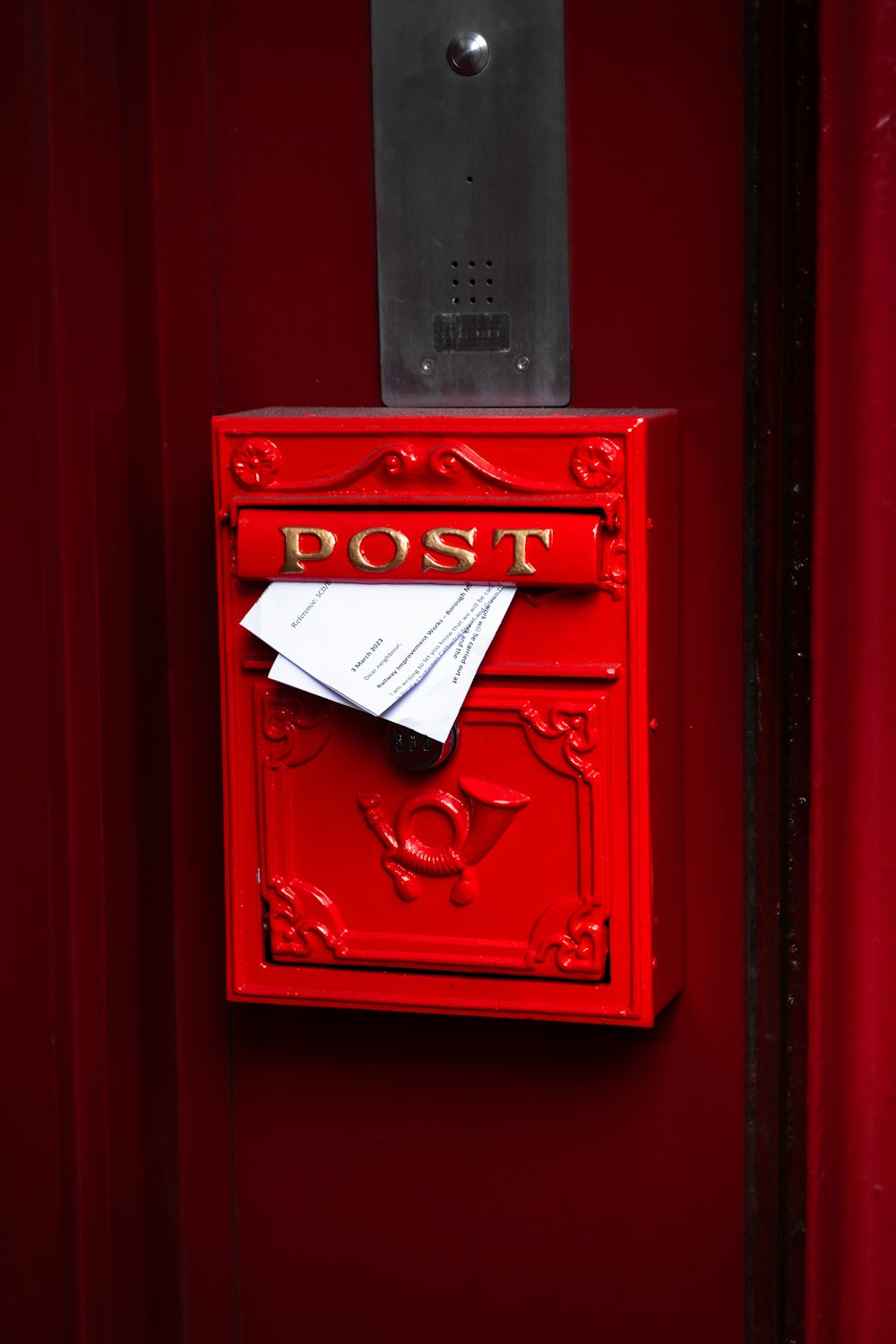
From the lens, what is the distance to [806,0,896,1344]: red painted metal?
46.8 inches

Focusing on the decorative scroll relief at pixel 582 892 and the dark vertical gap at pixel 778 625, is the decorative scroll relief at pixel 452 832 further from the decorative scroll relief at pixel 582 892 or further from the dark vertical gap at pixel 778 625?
the dark vertical gap at pixel 778 625

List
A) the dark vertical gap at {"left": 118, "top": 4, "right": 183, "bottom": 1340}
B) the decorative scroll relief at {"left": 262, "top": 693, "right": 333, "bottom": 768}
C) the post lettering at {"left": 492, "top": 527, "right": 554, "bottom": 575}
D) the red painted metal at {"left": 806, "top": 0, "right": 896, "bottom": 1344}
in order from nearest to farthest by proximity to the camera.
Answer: the red painted metal at {"left": 806, "top": 0, "right": 896, "bottom": 1344}
the post lettering at {"left": 492, "top": 527, "right": 554, "bottom": 575}
the decorative scroll relief at {"left": 262, "top": 693, "right": 333, "bottom": 768}
the dark vertical gap at {"left": 118, "top": 4, "right": 183, "bottom": 1340}

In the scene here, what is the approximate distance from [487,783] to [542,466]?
309mm

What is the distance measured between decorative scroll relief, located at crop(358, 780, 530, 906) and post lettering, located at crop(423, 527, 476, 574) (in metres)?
0.22

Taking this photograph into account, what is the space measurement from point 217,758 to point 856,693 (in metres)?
0.78

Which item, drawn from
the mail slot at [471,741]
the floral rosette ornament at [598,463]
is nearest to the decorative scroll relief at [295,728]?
the mail slot at [471,741]

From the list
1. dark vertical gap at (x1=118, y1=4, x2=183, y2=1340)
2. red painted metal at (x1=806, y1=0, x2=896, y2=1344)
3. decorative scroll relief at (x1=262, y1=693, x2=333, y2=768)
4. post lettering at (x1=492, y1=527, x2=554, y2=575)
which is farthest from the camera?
dark vertical gap at (x1=118, y1=4, x2=183, y2=1340)

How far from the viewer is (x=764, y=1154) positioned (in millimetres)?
1635

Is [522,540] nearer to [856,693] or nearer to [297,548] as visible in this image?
[297,548]

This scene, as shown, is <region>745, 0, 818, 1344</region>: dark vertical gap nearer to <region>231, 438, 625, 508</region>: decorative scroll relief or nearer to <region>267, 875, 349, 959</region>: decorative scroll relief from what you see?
<region>231, 438, 625, 508</region>: decorative scroll relief

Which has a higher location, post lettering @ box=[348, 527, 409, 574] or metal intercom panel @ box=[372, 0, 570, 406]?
metal intercom panel @ box=[372, 0, 570, 406]

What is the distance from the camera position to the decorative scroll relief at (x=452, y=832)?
1461 millimetres

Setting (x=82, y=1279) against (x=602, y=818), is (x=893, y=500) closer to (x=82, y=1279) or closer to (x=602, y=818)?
(x=602, y=818)

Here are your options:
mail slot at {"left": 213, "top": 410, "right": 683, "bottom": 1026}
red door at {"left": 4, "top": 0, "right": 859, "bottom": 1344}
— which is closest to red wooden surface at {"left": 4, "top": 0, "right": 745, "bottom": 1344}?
red door at {"left": 4, "top": 0, "right": 859, "bottom": 1344}
